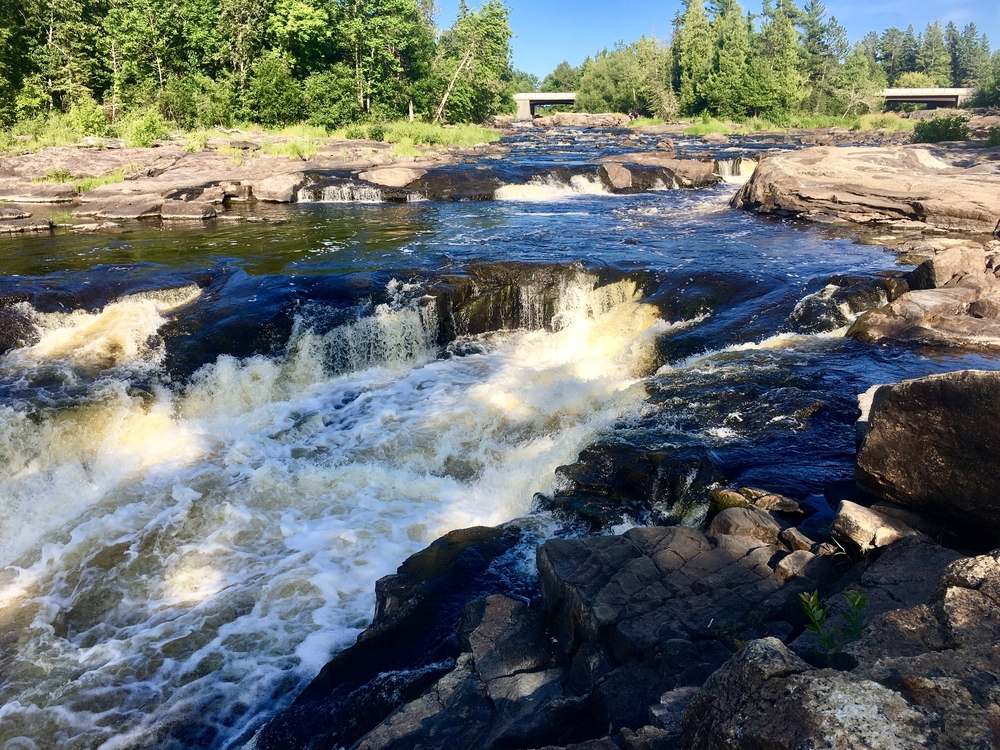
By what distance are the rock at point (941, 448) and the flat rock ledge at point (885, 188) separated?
1309 cm

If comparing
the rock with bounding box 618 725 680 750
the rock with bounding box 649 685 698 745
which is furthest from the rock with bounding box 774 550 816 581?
the rock with bounding box 618 725 680 750

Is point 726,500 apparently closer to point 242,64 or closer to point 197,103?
point 197,103

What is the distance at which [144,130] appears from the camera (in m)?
27.5

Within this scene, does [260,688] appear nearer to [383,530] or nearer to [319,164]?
[383,530]

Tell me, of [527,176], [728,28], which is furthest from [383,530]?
[728,28]

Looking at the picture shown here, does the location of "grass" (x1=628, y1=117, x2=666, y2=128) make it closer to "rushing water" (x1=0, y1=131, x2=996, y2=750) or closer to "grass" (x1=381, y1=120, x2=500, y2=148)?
"grass" (x1=381, y1=120, x2=500, y2=148)

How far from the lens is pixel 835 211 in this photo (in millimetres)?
17578

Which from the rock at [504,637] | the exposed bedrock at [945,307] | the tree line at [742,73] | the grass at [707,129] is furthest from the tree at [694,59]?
the rock at [504,637]

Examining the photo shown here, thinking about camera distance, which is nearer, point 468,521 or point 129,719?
point 129,719

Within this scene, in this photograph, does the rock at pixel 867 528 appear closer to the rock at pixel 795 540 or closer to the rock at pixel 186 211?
the rock at pixel 795 540

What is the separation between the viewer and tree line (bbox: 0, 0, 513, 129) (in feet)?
111

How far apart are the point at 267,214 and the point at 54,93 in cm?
2383

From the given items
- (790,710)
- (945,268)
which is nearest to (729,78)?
(945,268)

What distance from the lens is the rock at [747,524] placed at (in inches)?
206
